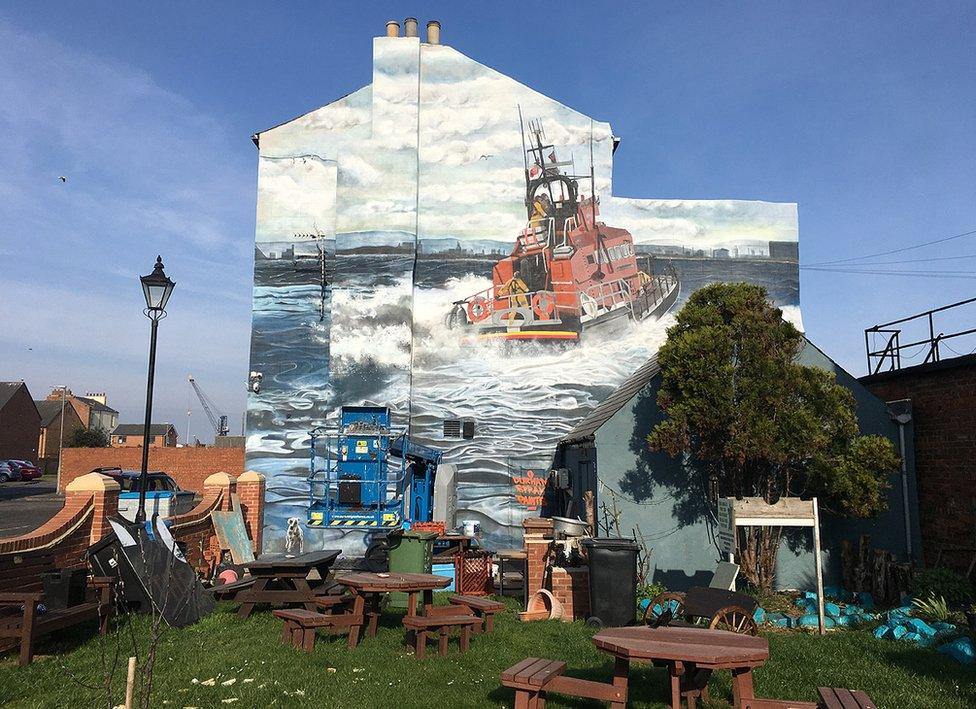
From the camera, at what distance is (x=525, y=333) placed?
2514cm

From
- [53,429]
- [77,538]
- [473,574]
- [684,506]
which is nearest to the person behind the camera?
[77,538]

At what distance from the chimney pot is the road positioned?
65.9ft

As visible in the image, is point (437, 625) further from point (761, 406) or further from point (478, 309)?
point (478, 309)

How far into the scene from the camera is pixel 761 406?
12281 mm

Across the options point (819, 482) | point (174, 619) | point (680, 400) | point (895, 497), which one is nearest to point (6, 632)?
point (174, 619)

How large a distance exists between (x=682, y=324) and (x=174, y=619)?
9.22 meters

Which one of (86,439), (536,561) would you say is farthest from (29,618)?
(86,439)

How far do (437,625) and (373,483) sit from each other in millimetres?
11716

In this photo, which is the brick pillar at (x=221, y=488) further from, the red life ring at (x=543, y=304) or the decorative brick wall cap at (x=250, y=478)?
the red life ring at (x=543, y=304)

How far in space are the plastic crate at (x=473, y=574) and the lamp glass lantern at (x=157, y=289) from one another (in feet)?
21.8

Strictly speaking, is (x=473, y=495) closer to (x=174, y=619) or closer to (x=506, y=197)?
(x=506, y=197)

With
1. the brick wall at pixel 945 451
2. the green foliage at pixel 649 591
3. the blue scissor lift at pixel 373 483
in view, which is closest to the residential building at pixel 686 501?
the brick wall at pixel 945 451

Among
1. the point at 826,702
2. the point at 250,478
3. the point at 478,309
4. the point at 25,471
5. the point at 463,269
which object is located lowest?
the point at 25,471

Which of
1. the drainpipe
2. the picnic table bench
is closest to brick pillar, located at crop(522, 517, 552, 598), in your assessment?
the picnic table bench
